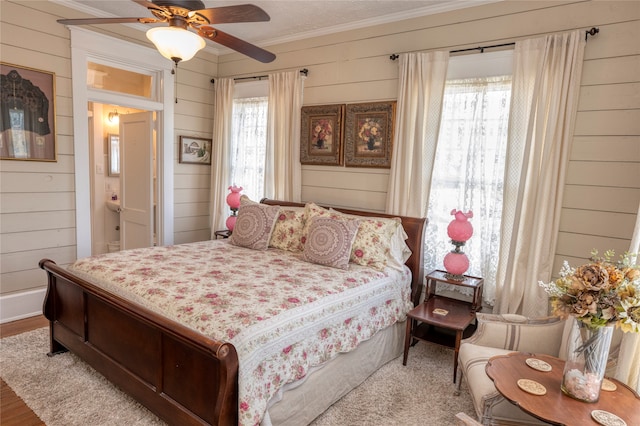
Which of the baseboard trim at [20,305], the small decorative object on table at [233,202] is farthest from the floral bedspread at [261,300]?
the baseboard trim at [20,305]

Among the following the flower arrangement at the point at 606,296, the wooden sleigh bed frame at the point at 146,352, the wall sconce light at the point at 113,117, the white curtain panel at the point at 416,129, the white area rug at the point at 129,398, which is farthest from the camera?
the wall sconce light at the point at 113,117

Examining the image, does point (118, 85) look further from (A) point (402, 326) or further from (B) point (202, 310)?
(A) point (402, 326)

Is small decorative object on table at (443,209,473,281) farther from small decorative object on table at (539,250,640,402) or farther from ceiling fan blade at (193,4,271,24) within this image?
ceiling fan blade at (193,4,271,24)

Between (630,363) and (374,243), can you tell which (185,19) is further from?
(630,363)

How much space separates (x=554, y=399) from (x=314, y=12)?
357 cm

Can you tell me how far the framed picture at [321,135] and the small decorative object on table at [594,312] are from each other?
9.03 feet

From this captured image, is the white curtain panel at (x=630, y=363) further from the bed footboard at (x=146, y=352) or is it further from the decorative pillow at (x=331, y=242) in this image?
the bed footboard at (x=146, y=352)

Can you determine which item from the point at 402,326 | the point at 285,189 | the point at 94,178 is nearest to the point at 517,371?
the point at 402,326

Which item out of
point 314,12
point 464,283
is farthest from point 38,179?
point 464,283

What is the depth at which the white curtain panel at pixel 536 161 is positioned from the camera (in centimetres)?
284

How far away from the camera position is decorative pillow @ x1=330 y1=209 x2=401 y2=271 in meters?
3.22

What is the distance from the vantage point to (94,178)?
5715 mm

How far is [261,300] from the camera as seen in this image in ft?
7.43

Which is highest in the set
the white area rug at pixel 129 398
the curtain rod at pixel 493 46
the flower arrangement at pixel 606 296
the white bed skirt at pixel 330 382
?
the curtain rod at pixel 493 46
